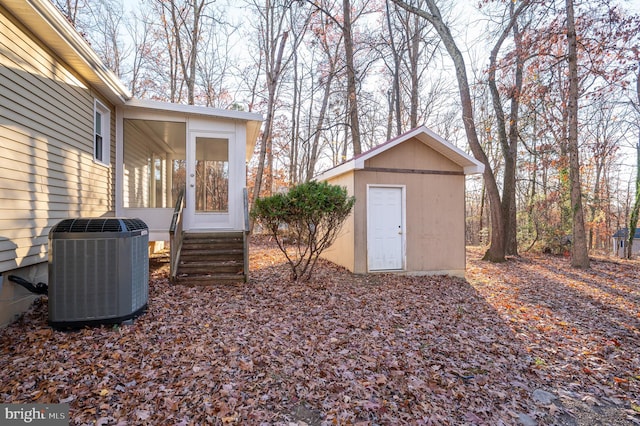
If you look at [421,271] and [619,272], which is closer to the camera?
[421,271]

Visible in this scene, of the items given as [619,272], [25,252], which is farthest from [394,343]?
[619,272]

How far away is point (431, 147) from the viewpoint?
805cm

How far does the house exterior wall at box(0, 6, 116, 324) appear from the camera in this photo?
375cm

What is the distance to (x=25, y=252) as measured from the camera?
13.2ft

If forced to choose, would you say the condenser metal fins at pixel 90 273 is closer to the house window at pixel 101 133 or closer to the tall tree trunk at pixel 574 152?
the house window at pixel 101 133

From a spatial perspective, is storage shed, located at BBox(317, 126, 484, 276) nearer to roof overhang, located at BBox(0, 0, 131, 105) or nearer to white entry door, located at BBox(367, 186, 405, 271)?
white entry door, located at BBox(367, 186, 405, 271)

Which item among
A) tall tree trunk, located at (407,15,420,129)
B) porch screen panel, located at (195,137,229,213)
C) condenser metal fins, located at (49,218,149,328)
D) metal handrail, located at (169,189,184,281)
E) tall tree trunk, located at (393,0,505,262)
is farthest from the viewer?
tall tree trunk, located at (407,15,420,129)

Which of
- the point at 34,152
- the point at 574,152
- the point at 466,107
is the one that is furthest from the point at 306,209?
the point at 574,152

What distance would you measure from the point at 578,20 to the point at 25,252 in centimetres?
1323

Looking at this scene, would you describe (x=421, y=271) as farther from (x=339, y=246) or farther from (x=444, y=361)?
(x=444, y=361)

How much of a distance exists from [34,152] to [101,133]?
2408 mm

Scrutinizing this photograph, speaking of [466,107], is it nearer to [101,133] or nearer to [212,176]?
[212,176]

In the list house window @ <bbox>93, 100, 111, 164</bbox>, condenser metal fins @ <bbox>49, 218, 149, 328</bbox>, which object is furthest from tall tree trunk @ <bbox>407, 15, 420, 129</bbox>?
condenser metal fins @ <bbox>49, 218, 149, 328</bbox>

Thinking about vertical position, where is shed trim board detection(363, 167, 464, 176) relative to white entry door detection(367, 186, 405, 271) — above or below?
above
